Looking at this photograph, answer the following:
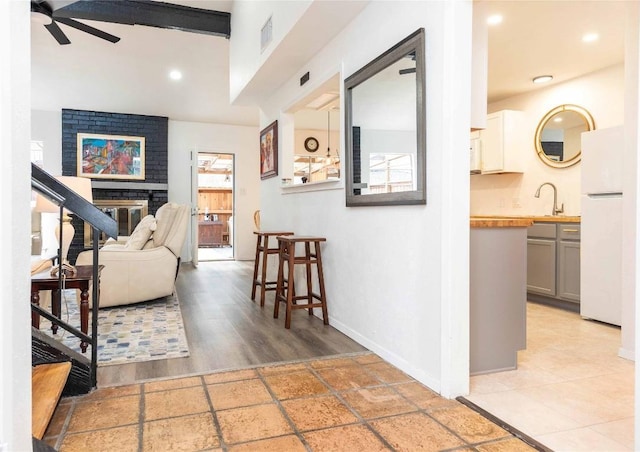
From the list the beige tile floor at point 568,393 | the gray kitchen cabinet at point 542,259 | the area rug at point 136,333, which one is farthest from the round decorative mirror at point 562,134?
the area rug at point 136,333

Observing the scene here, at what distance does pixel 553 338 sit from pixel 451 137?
1923 mm

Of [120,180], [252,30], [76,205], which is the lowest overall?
[76,205]

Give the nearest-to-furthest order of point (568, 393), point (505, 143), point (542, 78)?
point (568, 393) < point (542, 78) < point (505, 143)

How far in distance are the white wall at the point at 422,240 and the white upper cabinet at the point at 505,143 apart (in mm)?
2798

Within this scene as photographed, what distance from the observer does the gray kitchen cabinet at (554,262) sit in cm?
408

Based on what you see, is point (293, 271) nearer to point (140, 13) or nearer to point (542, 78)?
point (140, 13)

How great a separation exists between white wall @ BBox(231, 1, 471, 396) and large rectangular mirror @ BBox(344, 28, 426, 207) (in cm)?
7

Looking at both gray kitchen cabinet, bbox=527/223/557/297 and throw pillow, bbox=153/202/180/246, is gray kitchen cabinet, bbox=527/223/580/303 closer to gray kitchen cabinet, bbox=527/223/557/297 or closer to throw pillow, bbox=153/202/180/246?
gray kitchen cabinet, bbox=527/223/557/297

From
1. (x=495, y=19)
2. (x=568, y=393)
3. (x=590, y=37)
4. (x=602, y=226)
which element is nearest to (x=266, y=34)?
(x=495, y=19)

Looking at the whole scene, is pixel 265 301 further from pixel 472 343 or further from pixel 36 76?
pixel 36 76

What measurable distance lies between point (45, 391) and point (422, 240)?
1.81 metres

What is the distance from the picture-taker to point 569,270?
162 inches

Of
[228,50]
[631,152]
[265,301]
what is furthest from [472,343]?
[228,50]

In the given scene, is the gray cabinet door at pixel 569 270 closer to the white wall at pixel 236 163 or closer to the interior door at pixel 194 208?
the white wall at pixel 236 163
